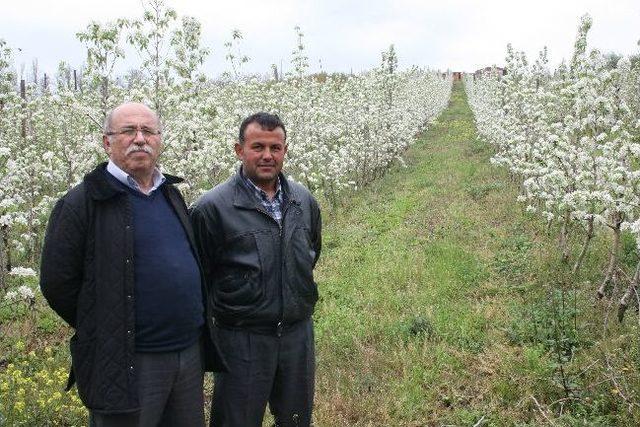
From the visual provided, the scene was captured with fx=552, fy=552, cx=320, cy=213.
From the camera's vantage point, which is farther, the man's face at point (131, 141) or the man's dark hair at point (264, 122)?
the man's dark hair at point (264, 122)

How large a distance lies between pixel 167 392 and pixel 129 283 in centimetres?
66

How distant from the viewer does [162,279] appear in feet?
9.61

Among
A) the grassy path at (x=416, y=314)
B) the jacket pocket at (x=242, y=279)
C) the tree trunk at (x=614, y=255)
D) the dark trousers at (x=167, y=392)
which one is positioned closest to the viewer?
the dark trousers at (x=167, y=392)

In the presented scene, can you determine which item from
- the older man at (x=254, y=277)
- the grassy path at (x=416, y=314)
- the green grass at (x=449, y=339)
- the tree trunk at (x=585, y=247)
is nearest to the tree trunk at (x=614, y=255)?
the green grass at (x=449, y=339)

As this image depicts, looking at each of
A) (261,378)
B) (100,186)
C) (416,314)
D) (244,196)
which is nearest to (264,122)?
(244,196)

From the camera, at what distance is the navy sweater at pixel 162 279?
288 cm

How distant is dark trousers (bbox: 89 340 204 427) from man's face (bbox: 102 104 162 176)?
1.01 m

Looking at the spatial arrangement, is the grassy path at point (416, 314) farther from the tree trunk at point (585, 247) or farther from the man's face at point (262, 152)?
the man's face at point (262, 152)

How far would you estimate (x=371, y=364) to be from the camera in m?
6.07

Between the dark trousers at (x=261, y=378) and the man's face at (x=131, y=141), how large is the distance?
115 centimetres

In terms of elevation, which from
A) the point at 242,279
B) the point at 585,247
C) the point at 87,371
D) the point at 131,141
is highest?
the point at 131,141

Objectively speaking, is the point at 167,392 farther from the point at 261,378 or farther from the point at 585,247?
the point at 585,247

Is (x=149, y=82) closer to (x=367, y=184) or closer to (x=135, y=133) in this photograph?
(x=135, y=133)

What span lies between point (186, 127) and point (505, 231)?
6788 millimetres
